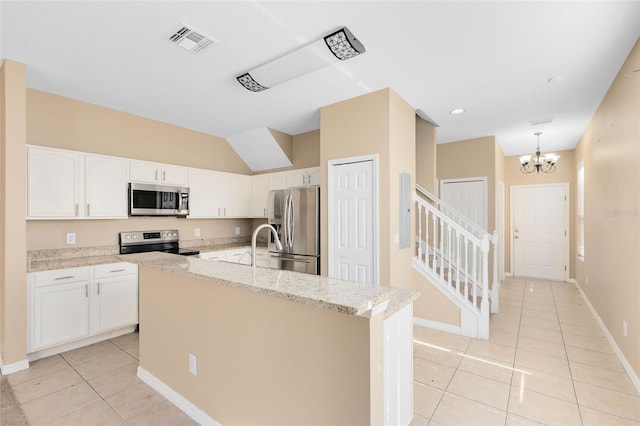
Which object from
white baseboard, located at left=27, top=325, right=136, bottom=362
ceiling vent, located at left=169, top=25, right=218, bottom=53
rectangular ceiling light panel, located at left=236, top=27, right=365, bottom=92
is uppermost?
ceiling vent, located at left=169, top=25, right=218, bottom=53

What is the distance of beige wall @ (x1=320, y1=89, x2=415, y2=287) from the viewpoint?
10.8ft

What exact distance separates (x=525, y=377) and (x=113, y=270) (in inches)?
167

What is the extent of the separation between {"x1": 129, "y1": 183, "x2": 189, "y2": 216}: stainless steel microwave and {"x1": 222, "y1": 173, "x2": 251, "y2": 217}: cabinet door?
0.69 meters

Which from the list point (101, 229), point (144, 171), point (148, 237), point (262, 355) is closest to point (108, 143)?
point (144, 171)

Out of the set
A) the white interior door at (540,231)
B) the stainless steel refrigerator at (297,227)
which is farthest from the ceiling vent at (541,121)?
the stainless steel refrigerator at (297,227)

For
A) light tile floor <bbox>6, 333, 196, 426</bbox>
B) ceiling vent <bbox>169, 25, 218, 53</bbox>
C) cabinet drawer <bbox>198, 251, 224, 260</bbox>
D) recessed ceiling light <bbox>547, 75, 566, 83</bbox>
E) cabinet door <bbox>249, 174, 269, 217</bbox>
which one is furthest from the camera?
cabinet door <bbox>249, 174, 269, 217</bbox>

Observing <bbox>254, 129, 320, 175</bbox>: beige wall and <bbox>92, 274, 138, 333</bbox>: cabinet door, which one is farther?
<bbox>254, 129, 320, 175</bbox>: beige wall

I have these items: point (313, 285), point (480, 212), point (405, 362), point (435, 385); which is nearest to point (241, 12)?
point (313, 285)

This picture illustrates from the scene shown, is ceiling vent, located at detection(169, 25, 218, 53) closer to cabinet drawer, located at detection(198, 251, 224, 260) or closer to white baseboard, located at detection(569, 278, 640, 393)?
cabinet drawer, located at detection(198, 251, 224, 260)

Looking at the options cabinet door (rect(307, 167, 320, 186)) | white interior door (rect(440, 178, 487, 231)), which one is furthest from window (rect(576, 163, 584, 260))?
cabinet door (rect(307, 167, 320, 186))

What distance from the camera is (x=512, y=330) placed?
3602mm

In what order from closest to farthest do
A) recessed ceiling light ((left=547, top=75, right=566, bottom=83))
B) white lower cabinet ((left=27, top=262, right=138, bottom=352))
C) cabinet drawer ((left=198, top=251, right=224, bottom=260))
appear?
white lower cabinet ((left=27, top=262, right=138, bottom=352))
recessed ceiling light ((left=547, top=75, right=566, bottom=83))
cabinet drawer ((left=198, top=251, right=224, bottom=260))

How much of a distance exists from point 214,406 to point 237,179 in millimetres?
3793

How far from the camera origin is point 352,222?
357 centimetres
